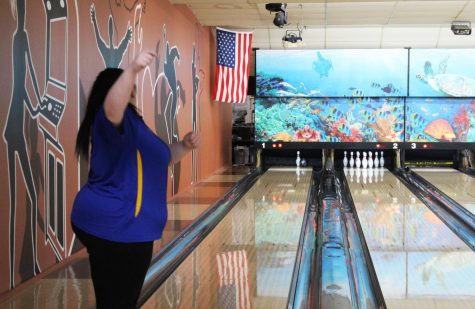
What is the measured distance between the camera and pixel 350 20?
829cm

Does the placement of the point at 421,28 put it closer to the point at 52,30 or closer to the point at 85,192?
the point at 52,30

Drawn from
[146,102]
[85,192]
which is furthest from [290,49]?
[85,192]

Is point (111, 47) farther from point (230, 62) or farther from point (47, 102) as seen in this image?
point (230, 62)

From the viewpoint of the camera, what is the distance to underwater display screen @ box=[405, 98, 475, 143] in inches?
372

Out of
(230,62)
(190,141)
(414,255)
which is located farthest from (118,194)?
(230,62)

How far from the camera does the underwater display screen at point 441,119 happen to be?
31.0ft

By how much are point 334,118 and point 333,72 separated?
691 millimetres

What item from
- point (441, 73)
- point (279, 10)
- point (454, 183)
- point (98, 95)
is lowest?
point (454, 183)

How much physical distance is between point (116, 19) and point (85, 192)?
3518 millimetres

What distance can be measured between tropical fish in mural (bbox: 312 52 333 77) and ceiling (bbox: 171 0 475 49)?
46 centimetres

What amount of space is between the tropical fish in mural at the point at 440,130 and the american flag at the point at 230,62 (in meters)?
2.90

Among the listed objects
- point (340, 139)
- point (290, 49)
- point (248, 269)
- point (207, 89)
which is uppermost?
point (290, 49)

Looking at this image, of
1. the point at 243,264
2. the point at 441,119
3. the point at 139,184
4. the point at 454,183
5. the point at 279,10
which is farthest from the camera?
the point at 441,119

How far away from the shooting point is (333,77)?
9.55 metres
